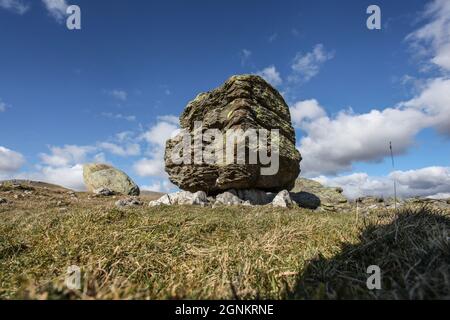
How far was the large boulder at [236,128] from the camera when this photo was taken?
21672 mm

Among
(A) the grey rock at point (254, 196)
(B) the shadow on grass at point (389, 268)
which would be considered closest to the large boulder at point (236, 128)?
(A) the grey rock at point (254, 196)

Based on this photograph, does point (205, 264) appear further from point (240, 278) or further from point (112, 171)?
point (112, 171)

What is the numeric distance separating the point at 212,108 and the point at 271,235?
60.1 feet

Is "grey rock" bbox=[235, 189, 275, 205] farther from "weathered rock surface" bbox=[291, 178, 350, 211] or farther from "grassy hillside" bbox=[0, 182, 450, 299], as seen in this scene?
"grassy hillside" bbox=[0, 182, 450, 299]

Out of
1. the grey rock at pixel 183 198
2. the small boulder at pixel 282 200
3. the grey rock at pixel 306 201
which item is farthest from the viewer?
the grey rock at pixel 306 201

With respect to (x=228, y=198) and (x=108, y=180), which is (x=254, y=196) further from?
(x=108, y=180)

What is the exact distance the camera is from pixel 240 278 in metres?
3.54

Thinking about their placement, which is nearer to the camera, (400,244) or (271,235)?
(400,244)

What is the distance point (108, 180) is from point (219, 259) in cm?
4308

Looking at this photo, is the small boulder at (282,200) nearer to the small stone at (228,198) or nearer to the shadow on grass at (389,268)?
the small stone at (228,198)

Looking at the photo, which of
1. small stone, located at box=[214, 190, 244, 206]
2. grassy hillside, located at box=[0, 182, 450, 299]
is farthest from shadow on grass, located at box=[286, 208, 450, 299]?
small stone, located at box=[214, 190, 244, 206]

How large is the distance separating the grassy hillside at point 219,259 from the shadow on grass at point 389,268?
1 centimetres
